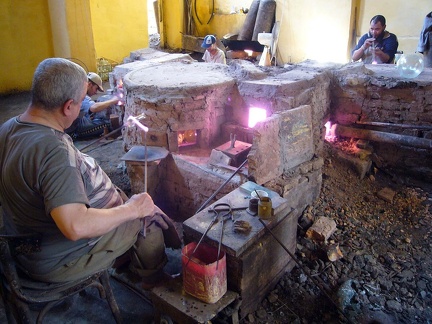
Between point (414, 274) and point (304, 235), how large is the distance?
3.94 feet

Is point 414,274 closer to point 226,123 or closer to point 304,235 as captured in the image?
point 304,235

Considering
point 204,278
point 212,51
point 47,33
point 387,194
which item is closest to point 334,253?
point 387,194

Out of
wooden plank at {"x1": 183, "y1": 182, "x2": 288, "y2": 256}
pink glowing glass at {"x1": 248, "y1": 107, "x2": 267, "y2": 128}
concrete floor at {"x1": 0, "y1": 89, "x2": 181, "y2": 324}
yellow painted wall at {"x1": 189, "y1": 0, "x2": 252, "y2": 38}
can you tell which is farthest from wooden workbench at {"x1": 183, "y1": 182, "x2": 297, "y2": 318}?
yellow painted wall at {"x1": 189, "y1": 0, "x2": 252, "y2": 38}

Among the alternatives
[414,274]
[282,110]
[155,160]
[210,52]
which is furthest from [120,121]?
[414,274]

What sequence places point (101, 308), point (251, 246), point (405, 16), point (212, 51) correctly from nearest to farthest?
point (251, 246) < point (101, 308) < point (405, 16) < point (212, 51)

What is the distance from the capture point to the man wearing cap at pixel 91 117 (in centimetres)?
673

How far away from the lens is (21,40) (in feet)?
32.0

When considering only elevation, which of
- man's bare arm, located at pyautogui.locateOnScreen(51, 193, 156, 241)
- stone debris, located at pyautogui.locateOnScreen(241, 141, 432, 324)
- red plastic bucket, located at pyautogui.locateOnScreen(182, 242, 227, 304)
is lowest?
stone debris, located at pyautogui.locateOnScreen(241, 141, 432, 324)

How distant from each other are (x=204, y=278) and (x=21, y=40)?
9.60 metres

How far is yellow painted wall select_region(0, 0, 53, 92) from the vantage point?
9.46 metres

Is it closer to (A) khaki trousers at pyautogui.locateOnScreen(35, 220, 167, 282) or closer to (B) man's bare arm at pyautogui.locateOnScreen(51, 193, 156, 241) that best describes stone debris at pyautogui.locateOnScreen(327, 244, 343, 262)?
(A) khaki trousers at pyautogui.locateOnScreen(35, 220, 167, 282)

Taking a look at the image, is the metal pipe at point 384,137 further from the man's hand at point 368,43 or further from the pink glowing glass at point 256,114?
the man's hand at point 368,43

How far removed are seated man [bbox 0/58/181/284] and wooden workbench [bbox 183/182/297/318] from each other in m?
0.73

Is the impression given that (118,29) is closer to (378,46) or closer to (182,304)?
(378,46)
